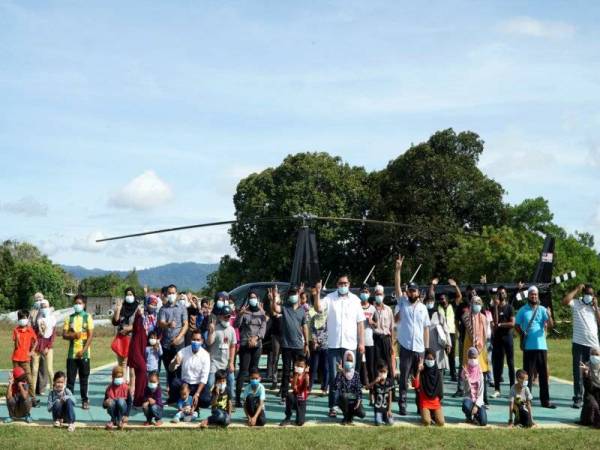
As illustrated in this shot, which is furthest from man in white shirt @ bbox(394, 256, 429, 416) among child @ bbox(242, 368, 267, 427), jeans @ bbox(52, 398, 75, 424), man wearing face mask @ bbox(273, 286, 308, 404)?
jeans @ bbox(52, 398, 75, 424)

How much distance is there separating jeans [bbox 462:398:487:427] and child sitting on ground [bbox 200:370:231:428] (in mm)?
3823

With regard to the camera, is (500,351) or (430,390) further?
Result: (500,351)

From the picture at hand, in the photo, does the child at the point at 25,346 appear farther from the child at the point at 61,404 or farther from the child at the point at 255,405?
the child at the point at 255,405

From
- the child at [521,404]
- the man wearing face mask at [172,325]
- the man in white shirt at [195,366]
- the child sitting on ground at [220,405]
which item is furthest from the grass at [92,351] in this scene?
the child at [521,404]

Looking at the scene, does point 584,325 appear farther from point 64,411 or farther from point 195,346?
point 64,411

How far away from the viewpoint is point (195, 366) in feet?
39.8

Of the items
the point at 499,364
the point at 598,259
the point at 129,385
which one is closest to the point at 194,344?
the point at 129,385

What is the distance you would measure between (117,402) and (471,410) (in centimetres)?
561

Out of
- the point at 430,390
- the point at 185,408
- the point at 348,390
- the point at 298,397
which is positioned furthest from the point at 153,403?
the point at 430,390

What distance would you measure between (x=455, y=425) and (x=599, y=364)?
102 inches

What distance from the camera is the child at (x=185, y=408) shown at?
11.8 meters

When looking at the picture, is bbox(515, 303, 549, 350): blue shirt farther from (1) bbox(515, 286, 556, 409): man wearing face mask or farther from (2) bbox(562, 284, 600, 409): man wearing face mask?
(2) bbox(562, 284, 600, 409): man wearing face mask

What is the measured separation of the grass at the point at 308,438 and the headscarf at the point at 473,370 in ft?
3.25

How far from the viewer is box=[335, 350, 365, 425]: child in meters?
11.6
